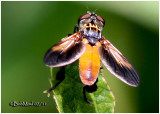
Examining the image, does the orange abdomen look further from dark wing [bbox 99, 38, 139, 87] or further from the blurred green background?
the blurred green background

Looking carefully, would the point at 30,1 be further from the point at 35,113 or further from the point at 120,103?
the point at 120,103

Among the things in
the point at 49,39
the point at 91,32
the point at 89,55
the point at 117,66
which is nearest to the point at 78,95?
the point at 89,55

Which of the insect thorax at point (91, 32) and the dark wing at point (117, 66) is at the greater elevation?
the insect thorax at point (91, 32)

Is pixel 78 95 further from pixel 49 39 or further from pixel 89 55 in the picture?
pixel 49 39

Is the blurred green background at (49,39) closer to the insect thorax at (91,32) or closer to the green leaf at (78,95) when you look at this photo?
the insect thorax at (91,32)

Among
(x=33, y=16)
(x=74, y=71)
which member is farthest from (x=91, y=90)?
(x=33, y=16)

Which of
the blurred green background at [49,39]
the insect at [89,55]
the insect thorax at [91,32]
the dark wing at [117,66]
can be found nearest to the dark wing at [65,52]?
the insect at [89,55]

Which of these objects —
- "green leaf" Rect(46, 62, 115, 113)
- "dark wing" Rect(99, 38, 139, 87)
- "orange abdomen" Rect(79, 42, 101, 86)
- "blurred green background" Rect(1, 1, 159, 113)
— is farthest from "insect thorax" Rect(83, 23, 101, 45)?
"blurred green background" Rect(1, 1, 159, 113)
